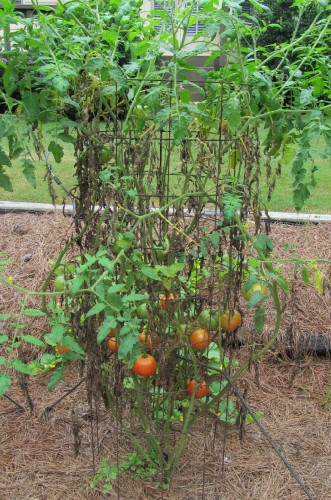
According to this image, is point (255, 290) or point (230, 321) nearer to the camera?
point (255, 290)

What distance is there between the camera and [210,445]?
101 inches

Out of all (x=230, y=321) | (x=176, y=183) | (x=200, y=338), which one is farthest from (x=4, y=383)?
(x=176, y=183)

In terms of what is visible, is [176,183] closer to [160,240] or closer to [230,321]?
[160,240]

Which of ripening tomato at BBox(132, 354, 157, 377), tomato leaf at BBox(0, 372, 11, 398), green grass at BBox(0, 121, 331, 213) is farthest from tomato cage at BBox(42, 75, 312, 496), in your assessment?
green grass at BBox(0, 121, 331, 213)

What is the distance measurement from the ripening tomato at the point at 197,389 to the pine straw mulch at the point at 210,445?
136 mm

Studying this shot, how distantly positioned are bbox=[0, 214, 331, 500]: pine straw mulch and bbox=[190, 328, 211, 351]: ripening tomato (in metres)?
0.33

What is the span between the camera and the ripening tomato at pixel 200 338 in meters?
1.94

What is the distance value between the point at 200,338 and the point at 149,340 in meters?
0.18

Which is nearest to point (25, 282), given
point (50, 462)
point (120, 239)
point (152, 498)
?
point (50, 462)

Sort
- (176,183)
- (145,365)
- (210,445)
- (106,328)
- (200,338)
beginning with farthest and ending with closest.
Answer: (176,183), (210,445), (200,338), (145,365), (106,328)

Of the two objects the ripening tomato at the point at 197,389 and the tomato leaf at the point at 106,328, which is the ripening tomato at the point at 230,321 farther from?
the tomato leaf at the point at 106,328

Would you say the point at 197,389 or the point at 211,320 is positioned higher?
the point at 211,320

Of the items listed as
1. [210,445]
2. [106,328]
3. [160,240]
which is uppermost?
[160,240]

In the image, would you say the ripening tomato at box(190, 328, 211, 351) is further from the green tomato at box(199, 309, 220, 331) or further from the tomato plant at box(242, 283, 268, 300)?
the tomato plant at box(242, 283, 268, 300)
